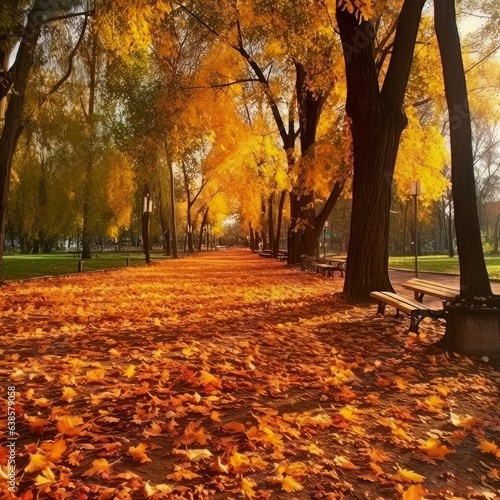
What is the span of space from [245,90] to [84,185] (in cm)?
1499

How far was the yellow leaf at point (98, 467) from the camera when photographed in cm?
273

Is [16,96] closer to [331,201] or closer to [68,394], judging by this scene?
[68,394]

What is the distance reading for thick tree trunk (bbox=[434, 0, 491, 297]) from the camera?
6129 mm

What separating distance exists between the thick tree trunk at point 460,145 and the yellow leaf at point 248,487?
14.4 ft

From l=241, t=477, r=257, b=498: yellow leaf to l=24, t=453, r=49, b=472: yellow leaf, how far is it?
44.6 inches

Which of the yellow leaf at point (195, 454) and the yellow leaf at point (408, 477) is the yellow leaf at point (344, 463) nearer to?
the yellow leaf at point (408, 477)

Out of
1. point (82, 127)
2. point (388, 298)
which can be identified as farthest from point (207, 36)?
point (82, 127)

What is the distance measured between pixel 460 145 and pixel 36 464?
5.79 m

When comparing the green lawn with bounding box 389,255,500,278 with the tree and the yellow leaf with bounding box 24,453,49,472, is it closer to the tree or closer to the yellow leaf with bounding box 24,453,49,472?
the tree

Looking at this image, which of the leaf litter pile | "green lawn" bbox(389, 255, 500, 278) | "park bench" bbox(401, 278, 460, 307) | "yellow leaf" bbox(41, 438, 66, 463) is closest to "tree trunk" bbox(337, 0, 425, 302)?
"park bench" bbox(401, 278, 460, 307)

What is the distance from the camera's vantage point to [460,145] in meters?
6.18

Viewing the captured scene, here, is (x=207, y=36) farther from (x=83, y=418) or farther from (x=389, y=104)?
(x=83, y=418)

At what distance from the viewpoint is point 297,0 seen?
1198 cm

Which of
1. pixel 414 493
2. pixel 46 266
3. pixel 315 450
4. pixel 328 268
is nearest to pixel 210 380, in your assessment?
pixel 315 450
